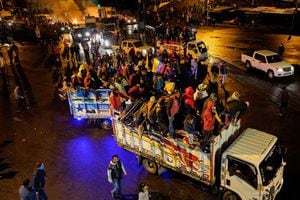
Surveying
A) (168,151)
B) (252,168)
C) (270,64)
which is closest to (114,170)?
(168,151)

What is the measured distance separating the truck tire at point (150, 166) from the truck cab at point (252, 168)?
2795 millimetres

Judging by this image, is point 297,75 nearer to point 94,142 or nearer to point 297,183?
point 297,183

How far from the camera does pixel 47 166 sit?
12734 mm

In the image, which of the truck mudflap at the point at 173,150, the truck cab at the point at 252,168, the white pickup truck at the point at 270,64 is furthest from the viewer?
the white pickup truck at the point at 270,64

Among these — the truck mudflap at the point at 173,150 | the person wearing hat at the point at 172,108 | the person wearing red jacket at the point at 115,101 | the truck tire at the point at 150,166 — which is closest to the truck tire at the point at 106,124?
the person wearing red jacket at the point at 115,101

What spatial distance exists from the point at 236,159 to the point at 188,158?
1631 millimetres

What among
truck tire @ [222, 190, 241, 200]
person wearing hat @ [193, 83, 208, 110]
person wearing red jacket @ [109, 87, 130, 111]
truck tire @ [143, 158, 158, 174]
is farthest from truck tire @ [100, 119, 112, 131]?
truck tire @ [222, 190, 241, 200]

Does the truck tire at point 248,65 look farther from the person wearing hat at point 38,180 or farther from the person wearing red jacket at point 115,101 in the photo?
the person wearing hat at point 38,180

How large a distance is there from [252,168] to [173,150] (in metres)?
2.62

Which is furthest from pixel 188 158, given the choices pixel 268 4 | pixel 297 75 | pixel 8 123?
pixel 268 4

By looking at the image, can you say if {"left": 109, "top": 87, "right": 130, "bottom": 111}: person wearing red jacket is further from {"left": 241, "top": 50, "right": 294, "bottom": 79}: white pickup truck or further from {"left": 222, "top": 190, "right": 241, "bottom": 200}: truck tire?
{"left": 241, "top": 50, "right": 294, "bottom": 79}: white pickup truck

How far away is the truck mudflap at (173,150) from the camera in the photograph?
942 centimetres

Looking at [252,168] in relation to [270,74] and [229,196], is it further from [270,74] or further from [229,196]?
[270,74]

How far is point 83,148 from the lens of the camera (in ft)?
45.6
